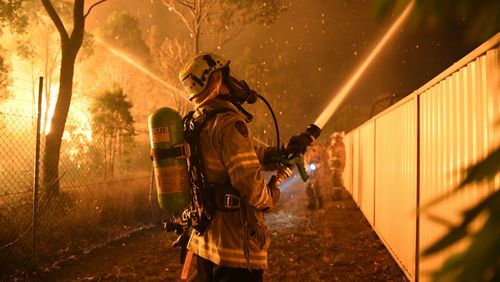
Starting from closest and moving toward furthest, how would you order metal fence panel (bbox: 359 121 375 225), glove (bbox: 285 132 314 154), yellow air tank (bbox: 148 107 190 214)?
yellow air tank (bbox: 148 107 190 214)
glove (bbox: 285 132 314 154)
metal fence panel (bbox: 359 121 375 225)

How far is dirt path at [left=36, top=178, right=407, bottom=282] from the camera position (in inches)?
224

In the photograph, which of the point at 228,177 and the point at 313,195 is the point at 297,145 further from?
the point at 313,195

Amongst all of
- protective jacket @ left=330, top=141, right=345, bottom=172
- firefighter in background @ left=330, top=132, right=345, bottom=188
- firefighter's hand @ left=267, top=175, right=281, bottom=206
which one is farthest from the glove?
protective jacket @ left=330, top=141, right=345, bottom=172

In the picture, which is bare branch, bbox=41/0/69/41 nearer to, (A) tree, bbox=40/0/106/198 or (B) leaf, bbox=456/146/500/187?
(A) tree, bbox=40/0/106/198

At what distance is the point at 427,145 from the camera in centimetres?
394

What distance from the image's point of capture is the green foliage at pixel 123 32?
2419 centimetres

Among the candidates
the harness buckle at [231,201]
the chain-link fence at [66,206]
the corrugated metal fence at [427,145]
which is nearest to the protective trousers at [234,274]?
the harness buckle at [231,201]

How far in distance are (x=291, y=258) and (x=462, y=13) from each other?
21.1 ft

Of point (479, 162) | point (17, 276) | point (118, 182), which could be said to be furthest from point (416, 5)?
point (118, 182)

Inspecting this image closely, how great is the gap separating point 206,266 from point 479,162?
2695mm

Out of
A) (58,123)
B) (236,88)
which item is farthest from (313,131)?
(58,123)

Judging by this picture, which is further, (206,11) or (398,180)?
(206,11)

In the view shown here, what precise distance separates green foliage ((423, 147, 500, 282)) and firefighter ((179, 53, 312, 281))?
2085mm

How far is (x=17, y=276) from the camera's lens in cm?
545
